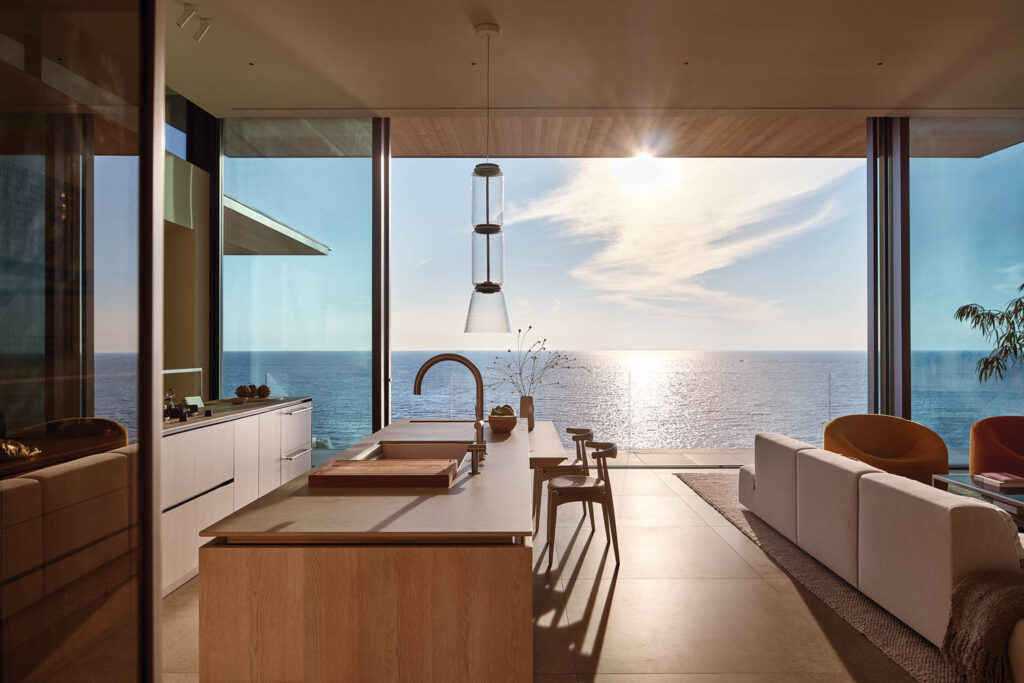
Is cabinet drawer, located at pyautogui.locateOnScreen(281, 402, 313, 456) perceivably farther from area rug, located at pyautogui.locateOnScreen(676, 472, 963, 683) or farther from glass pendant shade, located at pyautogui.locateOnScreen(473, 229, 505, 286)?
area rug, located at pyautogui.locateOnScreen(676, 472, 963, 683)

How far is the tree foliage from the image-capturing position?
15.8ft

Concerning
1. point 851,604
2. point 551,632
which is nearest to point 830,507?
point 851,604

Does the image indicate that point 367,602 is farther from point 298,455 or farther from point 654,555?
→ point 298,455

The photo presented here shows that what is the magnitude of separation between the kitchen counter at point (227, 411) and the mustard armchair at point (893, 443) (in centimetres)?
373

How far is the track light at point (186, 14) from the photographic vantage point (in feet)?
11.1

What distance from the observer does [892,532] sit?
8.14 feet

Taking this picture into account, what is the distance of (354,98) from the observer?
464 cm

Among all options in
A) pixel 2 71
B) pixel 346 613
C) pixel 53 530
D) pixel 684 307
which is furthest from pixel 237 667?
pixel 684 307

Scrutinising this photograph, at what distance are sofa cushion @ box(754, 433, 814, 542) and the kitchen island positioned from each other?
8.53 feet

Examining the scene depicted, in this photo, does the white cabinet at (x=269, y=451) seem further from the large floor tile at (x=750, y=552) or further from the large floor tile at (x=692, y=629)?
the large floor tile at (x=750, y=552)

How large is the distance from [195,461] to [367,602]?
1.96 metres

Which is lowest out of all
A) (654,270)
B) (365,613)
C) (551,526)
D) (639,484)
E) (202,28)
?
(639,484)

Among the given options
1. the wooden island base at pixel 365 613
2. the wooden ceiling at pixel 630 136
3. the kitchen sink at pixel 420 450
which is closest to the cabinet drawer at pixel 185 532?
the kitchen sink at pixel 420 450

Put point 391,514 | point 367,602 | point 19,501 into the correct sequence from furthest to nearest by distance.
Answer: point 391,514
point 367,602
point 19,501
